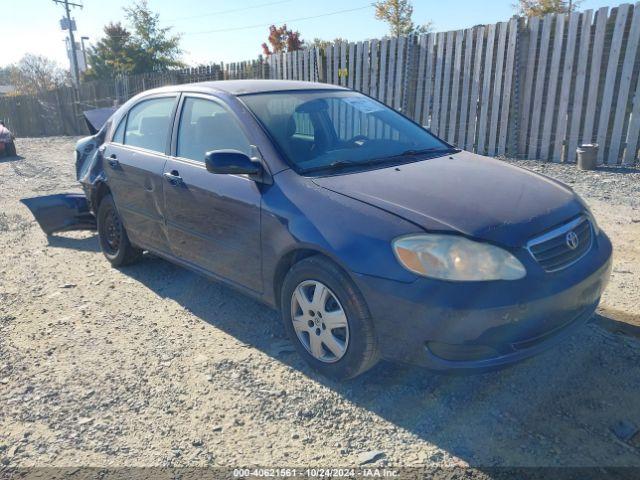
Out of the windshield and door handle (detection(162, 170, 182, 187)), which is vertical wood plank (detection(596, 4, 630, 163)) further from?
door handle (detection(162, 170, 182, 187))

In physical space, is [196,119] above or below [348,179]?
above

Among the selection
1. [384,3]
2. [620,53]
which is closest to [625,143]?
[620,53]

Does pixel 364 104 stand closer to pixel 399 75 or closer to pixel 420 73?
pixel 420 73

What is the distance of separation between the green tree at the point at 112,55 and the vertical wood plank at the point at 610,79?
102 ft

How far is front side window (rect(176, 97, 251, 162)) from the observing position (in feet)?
11.6

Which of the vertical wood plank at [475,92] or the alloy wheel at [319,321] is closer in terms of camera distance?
the alloy wheel at [319,321]

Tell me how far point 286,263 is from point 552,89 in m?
6.78

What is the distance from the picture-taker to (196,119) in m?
3.90

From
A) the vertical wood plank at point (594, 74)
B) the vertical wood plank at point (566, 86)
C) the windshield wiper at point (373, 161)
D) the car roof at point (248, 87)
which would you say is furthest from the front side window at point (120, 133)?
the vertical wood plank at point (594, 74)

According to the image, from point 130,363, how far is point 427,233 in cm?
214

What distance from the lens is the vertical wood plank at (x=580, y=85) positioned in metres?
7.60

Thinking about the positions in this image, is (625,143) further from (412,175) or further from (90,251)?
(90,251)

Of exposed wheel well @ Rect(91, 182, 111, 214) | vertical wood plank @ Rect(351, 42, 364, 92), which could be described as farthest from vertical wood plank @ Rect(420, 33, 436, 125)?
exposed wheel well @ Rect(91, 182, 111, 214)

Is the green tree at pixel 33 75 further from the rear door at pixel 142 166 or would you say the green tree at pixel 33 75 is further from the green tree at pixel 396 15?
the rear door at pixel 142 166
